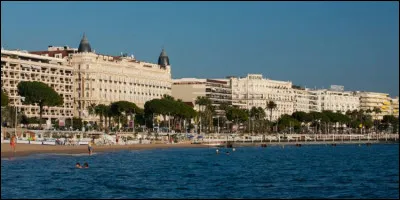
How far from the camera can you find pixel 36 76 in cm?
18450

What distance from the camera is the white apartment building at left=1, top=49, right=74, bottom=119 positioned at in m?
176

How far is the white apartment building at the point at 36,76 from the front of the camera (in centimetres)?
17625

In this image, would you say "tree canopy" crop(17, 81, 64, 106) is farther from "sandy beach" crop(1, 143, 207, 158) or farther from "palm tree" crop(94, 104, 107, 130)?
"sandy beach" crop(1, 143, 207, 158)

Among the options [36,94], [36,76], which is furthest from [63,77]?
[36,94]

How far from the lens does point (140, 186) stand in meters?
53.4

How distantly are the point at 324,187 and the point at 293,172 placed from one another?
16.1 meters

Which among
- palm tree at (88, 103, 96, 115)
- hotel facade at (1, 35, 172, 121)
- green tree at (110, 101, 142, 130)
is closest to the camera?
hotel facade at (1, 35, 172, 121)

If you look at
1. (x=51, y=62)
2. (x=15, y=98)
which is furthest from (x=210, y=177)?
(x=51, y=62)

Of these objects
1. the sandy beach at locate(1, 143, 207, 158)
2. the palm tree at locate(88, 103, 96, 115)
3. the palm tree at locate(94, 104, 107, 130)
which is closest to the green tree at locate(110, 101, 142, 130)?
the palm tree at locate(94, 104, 107, 130)

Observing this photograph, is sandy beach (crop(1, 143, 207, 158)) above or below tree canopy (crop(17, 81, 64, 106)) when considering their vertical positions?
below

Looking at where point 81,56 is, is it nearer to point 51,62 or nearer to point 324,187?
point 51,62

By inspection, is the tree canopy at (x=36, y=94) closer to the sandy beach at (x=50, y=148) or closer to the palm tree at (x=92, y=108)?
the palm tree at (x=92, y=108)

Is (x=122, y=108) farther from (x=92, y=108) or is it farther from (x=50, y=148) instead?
(x=50, y=148)

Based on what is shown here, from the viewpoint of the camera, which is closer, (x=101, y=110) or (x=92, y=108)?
(x=101, y=110)
